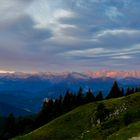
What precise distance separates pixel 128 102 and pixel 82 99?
1881 inches

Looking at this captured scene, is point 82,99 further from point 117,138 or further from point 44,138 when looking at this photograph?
point 117,138

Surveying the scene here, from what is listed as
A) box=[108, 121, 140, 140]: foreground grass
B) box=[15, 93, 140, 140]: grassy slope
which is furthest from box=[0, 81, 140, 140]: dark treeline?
box=[108, 121, 140, 140]: foreground grass

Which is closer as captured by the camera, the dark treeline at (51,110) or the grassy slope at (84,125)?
the grassy slope at (84,125)

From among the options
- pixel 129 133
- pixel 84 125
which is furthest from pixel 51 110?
pixel 129 133

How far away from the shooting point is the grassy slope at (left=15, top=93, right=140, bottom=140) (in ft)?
258

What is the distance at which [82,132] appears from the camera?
279 feet

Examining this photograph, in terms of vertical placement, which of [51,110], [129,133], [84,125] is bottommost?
[84,125]

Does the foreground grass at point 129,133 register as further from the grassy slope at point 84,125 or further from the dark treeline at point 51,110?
the dark treeline at point 51,110

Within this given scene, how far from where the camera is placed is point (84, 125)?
9106 centimetres

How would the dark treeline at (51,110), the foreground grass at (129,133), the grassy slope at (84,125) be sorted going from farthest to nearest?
1. the dark treeline at (51,110)
2. the grassy slope at (84,125)
3. the foreground grass at (129,133)

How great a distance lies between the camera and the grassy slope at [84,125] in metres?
78.7

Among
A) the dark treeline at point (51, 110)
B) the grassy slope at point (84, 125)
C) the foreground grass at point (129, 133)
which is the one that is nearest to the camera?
the foreground grass at point (129, 133)

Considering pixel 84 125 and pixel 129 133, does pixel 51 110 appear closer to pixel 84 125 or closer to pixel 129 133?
pixel 84 125

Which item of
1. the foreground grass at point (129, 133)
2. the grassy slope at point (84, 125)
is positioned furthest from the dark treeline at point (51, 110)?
the foreground grass at point (129, 133)
